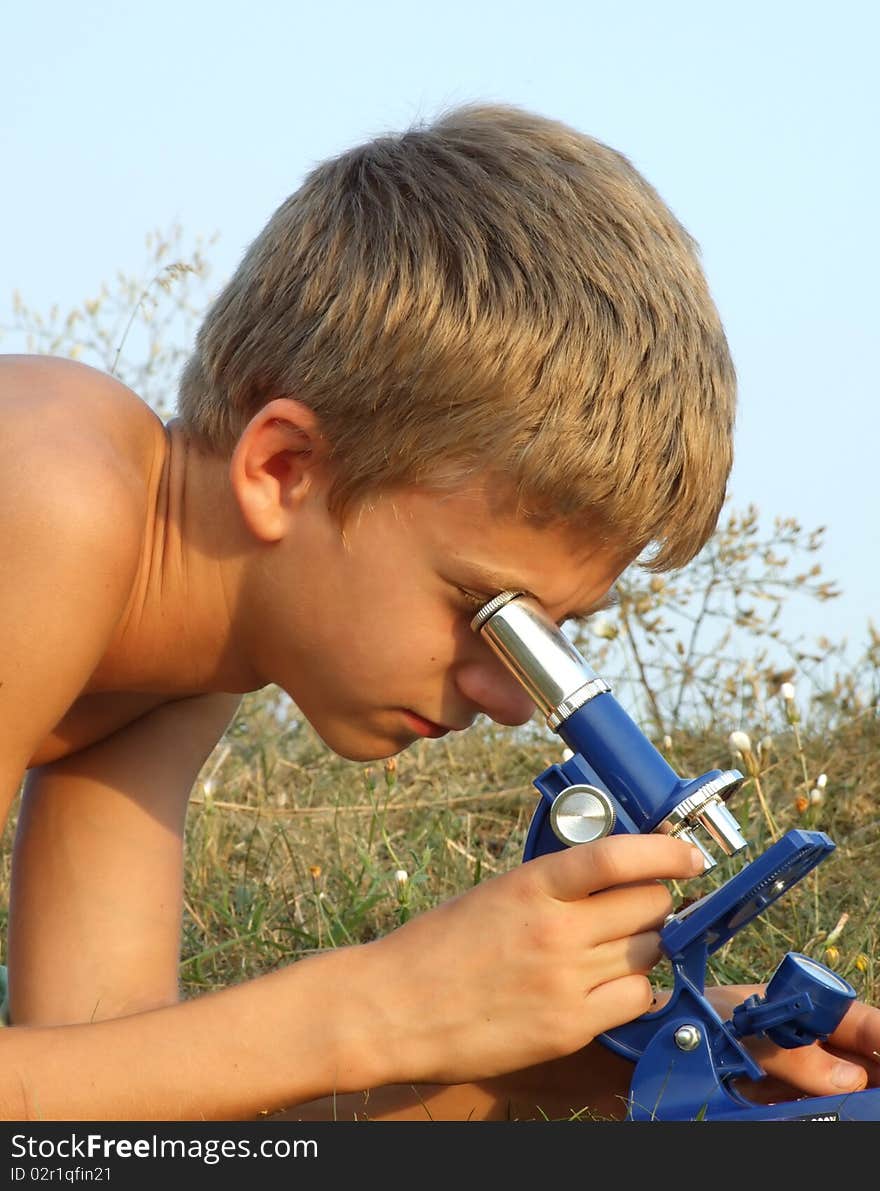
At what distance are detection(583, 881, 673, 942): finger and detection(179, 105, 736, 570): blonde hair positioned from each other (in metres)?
0.55

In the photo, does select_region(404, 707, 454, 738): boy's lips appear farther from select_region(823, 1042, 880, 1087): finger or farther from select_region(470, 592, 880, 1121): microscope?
select_region(823, 1042, 880, 1087): finger

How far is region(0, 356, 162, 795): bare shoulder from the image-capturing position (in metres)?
2.09

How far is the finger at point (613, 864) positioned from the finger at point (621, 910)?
0.10 feet

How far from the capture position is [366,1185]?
186 cm

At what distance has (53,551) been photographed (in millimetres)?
2105

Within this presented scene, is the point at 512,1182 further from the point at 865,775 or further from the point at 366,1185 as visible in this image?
the point at 865,775

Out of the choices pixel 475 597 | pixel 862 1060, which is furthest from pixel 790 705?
pixel 475 597

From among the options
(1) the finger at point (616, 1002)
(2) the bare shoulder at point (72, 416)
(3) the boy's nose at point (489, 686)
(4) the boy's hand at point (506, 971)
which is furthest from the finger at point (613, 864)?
(2) the bare shoulder at point (72, 416)

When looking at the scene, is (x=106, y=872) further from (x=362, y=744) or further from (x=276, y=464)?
(x=276, y=464)

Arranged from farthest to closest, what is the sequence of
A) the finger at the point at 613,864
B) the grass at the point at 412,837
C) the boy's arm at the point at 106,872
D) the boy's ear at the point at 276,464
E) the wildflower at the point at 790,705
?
1. the wildflower at the point at 790,705
2. the grass at the point at 412,837
3. the boy's arm at the point at 106,872
4. the boy's ear at the point at 276,464
5. the finger at the point at 613,864

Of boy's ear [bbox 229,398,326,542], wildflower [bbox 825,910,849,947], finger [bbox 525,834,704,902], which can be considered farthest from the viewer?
wildflower [bbox 825,910,849,947]

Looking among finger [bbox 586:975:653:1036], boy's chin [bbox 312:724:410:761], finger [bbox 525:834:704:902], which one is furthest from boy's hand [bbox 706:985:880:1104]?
boy's chin [bbox 312:724:410:761]

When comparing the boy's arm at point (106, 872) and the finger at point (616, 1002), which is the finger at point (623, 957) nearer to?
the finger at point (616, 1002)

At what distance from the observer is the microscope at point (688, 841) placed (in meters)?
2.02
